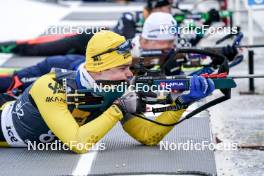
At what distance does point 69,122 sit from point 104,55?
0.56 metres

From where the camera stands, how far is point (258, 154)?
6895 mm

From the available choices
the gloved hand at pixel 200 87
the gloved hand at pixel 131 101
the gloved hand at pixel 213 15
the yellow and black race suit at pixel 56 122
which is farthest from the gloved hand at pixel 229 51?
the gloved hand at pixel 213 15

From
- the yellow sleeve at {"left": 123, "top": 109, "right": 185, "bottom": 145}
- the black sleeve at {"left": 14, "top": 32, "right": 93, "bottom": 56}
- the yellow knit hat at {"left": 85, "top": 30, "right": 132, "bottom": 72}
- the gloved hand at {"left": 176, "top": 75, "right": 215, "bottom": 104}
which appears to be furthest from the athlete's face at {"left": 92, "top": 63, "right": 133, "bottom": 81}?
the black sleeve at {"left": 14, "top": 32, "right": 93, "bottom": 56}

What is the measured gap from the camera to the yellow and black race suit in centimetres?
633

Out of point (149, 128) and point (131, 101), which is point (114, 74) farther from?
point (149, 128)

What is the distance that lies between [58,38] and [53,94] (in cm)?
606

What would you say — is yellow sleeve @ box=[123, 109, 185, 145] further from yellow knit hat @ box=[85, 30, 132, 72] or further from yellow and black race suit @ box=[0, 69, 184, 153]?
yellow knit hat @ box=[85, 30, 132, 72]

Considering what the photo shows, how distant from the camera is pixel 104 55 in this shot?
6422 millimetres

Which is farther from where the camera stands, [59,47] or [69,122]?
[59,47]

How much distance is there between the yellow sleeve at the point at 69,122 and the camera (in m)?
6.32

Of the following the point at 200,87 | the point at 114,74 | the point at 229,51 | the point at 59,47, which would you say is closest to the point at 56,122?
the point at 114,74

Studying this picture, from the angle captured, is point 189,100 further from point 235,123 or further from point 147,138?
point 235,123

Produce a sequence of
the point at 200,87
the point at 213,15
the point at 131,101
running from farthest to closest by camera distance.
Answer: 1. the point at 213,15
2. the point at 131,101
3. the point at 200,87

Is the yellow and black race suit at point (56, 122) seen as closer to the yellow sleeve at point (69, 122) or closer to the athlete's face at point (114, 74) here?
the yellow sleeve at point (69, 122)
